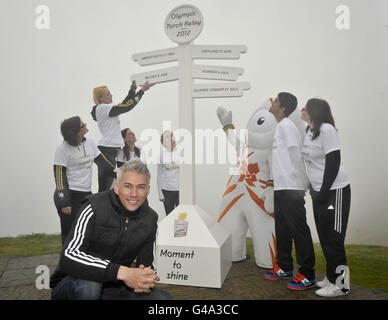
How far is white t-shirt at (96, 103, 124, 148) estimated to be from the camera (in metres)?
3.60

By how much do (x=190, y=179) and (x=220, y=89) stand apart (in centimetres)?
94

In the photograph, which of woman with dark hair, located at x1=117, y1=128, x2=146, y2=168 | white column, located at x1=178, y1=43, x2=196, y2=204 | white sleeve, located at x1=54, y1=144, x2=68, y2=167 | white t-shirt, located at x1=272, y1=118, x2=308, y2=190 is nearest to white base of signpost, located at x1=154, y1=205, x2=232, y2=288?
white column, located at x1=178, y1=43, x2=196, y2=204

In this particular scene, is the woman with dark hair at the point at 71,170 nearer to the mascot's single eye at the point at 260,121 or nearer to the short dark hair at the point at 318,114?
the mascot's single eye at the point at 260,121

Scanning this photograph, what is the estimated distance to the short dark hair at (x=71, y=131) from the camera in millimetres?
3508

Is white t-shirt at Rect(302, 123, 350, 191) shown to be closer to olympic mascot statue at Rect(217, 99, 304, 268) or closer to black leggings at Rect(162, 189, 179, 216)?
olympic mascot statue at Rect(217, 99, 304, 268)

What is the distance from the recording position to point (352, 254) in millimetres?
3807

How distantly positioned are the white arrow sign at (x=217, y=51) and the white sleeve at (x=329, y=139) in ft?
3.73

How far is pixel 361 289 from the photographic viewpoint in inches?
112

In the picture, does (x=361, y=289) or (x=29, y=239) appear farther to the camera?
(x=29, y=239)

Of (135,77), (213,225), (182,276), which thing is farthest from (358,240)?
(135,77)

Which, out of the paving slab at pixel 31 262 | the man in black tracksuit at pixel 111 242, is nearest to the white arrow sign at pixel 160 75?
the man in black tracksuit at pixel 111 242

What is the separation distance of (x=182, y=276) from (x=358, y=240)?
2222mm

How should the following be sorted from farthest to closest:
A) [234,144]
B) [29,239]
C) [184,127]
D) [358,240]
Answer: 1. [29,239]
2. [358,240]
3. [234,144]
4. [184,127]
